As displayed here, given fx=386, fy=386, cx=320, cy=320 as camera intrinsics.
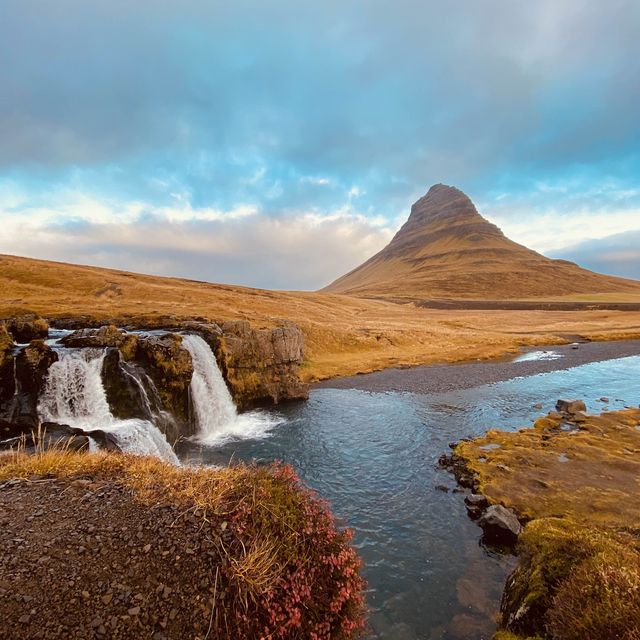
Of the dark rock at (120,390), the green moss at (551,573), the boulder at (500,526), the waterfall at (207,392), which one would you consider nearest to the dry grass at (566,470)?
the boulder at (500,526)

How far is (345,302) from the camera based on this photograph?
155 metres

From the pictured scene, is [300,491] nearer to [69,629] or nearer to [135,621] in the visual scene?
[135,621]

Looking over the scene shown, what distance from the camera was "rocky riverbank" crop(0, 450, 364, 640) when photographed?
7.40 metres

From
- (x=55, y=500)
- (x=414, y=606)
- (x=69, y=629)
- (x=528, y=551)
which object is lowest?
(x=414, y=606)

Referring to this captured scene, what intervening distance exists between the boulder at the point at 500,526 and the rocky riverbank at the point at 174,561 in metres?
10.2

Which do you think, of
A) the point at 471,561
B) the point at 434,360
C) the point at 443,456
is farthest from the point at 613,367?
the point at 471,561

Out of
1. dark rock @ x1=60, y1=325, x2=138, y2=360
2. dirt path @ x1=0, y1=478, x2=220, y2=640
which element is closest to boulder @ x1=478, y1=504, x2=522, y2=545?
dirt path @ x1=0, y1=478, x2=220, y2=640

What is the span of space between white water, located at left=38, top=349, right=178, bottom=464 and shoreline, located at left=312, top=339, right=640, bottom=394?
25.5 m

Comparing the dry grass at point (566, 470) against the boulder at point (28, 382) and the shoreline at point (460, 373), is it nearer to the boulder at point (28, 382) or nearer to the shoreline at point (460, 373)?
the shoreline at point (460, 373)

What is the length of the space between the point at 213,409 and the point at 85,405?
1035 centimetres

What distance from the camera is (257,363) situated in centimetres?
4175

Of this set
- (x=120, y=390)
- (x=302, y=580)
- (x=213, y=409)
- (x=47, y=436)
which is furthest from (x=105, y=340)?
(x=302, y=580)

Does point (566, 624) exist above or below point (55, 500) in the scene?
below

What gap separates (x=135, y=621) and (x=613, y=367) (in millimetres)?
67785
